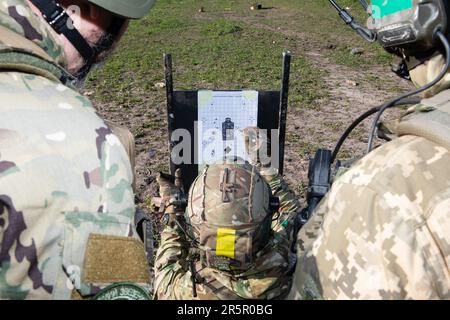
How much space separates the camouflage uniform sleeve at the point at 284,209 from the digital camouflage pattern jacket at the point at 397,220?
1508 millimetres

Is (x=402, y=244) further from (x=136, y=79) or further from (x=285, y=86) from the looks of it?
(x=136, y=79)

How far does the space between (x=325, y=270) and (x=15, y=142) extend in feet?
3.13

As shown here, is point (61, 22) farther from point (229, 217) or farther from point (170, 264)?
point (170, 264)

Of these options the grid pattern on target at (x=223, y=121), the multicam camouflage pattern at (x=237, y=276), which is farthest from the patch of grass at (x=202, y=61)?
the multicam camouflage pattern at (x=237, y=276)

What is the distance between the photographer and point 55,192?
3.48 ft

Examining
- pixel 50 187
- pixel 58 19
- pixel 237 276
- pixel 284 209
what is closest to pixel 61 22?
pixel 58 19

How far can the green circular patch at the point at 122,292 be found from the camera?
110 cm

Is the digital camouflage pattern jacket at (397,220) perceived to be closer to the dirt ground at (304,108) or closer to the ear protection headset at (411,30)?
the ear protection headset at (411,30)

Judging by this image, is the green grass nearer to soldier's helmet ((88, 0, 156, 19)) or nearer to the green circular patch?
soldier's helmet ((88, 0, 156, 19))

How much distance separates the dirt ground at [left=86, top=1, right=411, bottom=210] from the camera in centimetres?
A: 558

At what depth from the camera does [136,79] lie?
8242mm

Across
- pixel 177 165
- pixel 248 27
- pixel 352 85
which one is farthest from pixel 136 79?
pixel 248 27

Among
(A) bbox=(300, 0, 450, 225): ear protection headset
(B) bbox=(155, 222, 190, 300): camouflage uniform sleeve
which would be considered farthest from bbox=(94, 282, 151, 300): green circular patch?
(B) bbox=(155, 222, 190, 300): camouflage uniform sleeve

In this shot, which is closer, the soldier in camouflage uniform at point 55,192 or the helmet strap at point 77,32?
the soldier in camouflage uniform at point 55,192
